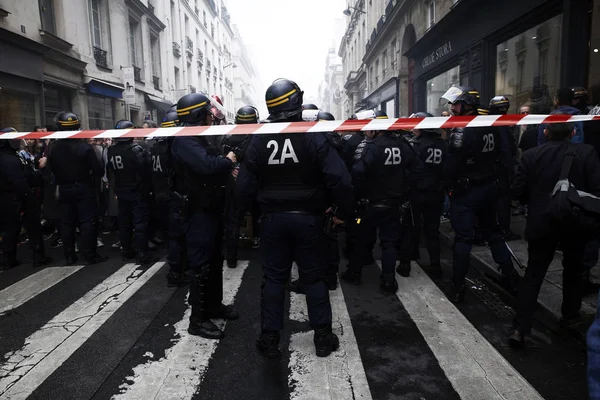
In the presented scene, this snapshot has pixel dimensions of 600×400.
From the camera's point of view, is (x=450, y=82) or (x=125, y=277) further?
(x=450, y=82)

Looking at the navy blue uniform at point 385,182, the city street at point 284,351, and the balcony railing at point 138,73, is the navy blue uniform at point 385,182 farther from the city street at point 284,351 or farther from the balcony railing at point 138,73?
the balcony railing at point 138,73

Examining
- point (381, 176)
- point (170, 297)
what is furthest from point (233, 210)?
point (381, 176)

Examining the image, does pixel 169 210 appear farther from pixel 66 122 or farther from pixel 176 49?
pixel 176 49

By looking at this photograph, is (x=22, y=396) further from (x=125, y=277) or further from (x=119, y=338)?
(x=125, y=277)

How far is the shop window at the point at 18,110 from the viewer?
31.8ft

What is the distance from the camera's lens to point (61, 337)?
3.73m

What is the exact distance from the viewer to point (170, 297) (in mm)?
4699

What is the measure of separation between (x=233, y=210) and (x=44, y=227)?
4853 mm

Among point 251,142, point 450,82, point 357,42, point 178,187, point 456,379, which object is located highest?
point 357,42

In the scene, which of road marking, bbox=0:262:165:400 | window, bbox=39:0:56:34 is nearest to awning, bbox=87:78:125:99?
window, bbox=39:0:56:34

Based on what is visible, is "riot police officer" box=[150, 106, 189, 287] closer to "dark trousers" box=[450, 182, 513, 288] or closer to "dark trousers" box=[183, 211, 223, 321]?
"dark trousers" box=[183, 211, 223, 321]

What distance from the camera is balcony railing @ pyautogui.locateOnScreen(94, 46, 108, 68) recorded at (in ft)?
48.2

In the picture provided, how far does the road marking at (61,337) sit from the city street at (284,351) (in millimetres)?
14

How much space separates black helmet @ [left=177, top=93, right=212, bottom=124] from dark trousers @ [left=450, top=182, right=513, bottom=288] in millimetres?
2725
